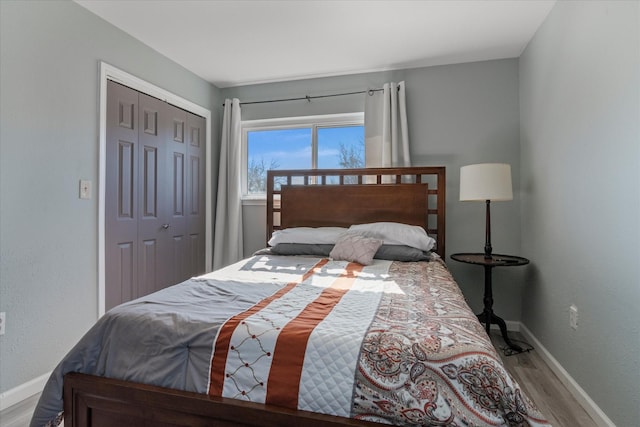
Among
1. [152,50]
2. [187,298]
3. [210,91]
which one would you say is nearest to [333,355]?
[187,298]

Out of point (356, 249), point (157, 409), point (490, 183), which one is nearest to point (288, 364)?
point (157, 409)

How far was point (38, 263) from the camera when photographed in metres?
1.99

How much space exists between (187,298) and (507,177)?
2294mm

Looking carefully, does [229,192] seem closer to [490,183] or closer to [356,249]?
[356,249]

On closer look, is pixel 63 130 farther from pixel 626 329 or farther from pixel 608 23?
pixel 626 329

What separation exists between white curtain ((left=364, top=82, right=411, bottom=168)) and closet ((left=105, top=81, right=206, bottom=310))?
1.68 meters

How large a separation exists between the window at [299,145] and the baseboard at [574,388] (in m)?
2.06

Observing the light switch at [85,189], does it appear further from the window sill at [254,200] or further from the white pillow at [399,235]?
the white pillow at [399,235]

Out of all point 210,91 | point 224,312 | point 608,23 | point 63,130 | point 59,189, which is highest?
point 210,91

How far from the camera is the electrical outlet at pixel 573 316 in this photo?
1.96m

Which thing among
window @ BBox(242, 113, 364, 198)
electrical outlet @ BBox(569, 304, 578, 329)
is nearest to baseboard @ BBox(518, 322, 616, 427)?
electrical outlet @ BBox(569, 304, 578, 329)

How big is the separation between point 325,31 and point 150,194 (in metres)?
1.87

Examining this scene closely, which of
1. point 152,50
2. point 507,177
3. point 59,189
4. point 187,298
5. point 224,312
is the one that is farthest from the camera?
point 152,50

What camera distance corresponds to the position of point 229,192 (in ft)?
11.7
